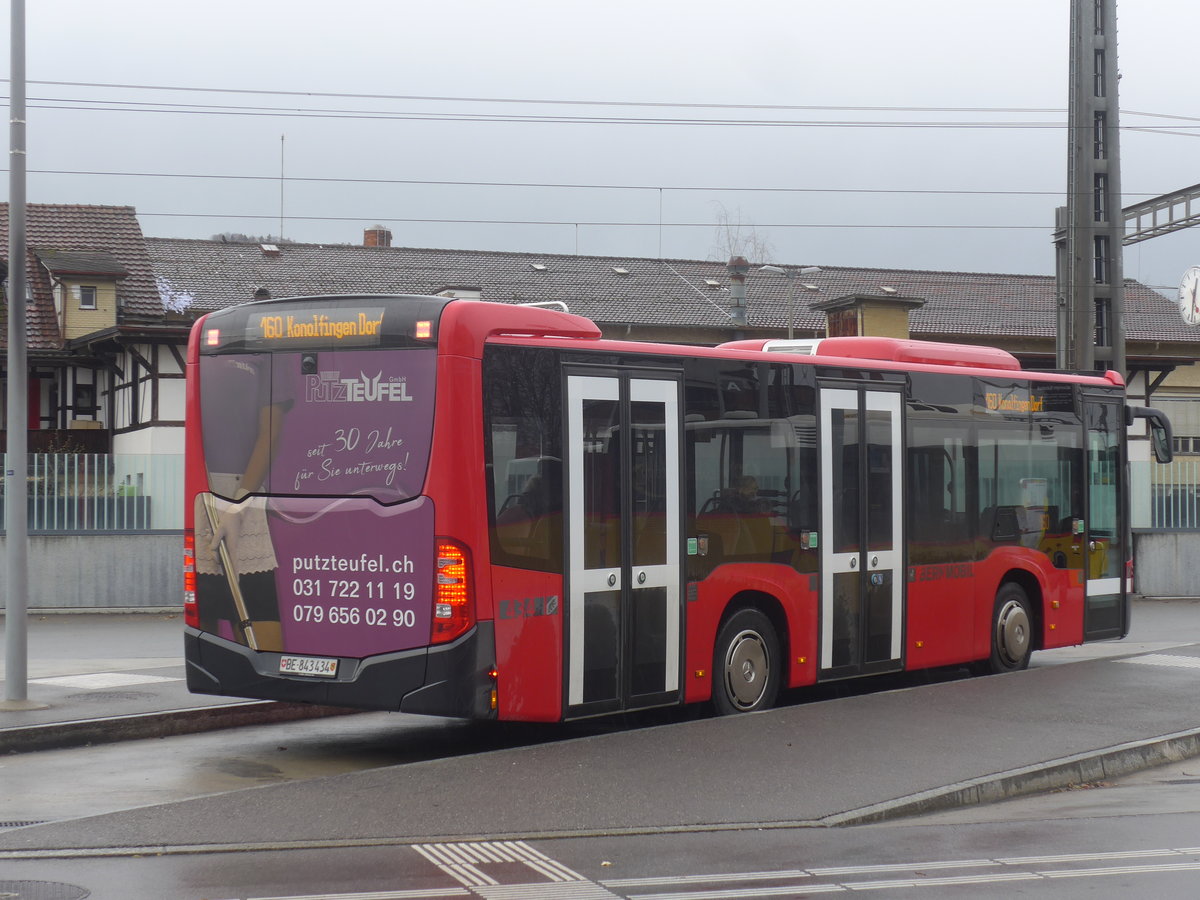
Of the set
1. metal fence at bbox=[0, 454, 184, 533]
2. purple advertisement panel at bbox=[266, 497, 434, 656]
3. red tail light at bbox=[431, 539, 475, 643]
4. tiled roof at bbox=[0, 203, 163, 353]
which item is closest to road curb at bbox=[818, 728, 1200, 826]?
red tail light at bbox=[431, 539, 475, 643]

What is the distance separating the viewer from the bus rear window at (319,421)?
31.9ft

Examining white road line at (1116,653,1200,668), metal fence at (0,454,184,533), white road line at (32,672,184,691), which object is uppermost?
metal fence at (0,454,184,533)

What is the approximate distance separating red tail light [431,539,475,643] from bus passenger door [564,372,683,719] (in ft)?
2.95

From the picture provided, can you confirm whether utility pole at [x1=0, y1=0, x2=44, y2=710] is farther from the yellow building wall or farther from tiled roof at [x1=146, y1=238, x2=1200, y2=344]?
tiled roof at [x1=146, y1=238, x2=1200, y2=344]

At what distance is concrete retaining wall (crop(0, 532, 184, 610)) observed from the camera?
23031mm

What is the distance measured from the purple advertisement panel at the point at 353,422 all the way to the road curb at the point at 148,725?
7.75ft

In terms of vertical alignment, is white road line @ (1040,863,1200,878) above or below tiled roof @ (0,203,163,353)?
below

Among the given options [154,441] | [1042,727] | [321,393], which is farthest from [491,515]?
[154,441]

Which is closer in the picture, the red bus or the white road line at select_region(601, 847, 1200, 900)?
the white road line at select_region(601, 847, 1200, 900)

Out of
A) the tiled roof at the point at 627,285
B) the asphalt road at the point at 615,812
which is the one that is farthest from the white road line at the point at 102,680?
the tiled roof at the point at 627,285

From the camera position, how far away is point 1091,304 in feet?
79.2

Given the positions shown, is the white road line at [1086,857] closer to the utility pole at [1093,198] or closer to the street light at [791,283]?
the utility pole at [1093,198]

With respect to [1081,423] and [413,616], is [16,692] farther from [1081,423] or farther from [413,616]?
[1081,423]

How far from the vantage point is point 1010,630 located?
15.0 m
